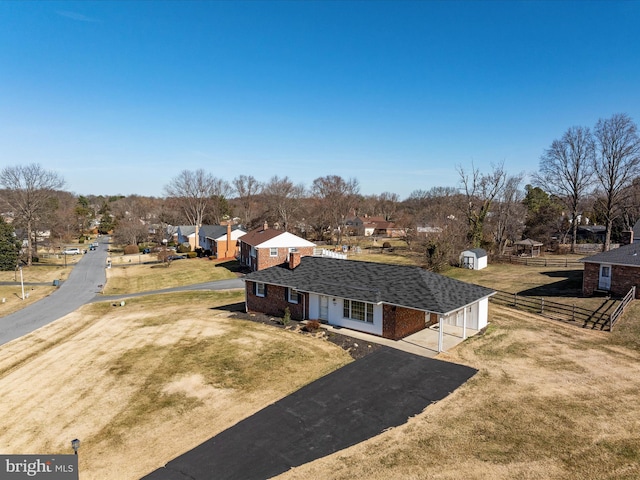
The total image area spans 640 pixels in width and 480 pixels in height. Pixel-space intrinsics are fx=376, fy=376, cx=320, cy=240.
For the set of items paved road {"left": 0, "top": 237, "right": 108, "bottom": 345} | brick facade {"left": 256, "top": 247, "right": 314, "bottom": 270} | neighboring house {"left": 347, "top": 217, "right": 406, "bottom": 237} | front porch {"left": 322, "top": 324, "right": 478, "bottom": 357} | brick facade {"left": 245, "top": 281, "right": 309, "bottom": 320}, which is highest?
neighboring house {"left": 347, "top": 217, "right": 406, "bottom": 237}

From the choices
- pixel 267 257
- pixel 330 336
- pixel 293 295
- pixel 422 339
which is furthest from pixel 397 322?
pixel 267 257

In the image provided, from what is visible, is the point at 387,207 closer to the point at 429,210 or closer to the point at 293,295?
the point at 429,210

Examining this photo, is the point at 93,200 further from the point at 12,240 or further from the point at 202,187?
the point at 12,240

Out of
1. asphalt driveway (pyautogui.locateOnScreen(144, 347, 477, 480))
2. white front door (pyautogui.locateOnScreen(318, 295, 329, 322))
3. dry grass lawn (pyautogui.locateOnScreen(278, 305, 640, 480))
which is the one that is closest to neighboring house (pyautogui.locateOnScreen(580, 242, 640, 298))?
dry grass lawn (pyautogui.locateOnScreen(278, 305, 640, 480))

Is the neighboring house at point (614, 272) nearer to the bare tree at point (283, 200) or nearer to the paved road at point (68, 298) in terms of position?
the paved road at point (68, 298)

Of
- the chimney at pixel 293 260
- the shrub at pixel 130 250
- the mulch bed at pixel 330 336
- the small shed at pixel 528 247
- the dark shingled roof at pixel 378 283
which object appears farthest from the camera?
the shrub at pixel 130 250

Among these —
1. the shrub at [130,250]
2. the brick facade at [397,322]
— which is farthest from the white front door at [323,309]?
the shrub at [130,250]

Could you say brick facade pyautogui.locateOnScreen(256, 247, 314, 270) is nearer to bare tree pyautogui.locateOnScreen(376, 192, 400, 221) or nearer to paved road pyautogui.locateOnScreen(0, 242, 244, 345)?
paved road pyautogui.locateOnScreen(0, 242, 244, 345)
